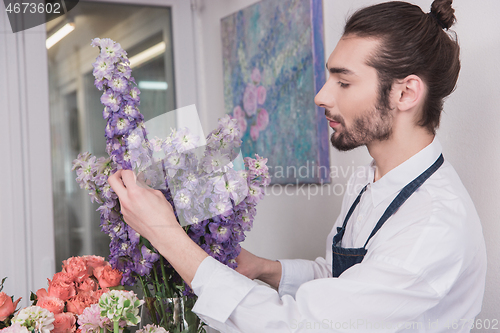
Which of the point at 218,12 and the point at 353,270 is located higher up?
the point at 218,12

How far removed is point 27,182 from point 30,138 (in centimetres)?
18

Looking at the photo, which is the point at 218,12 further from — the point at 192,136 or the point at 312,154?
the point at 192,136

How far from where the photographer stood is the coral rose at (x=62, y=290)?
32.1 inches

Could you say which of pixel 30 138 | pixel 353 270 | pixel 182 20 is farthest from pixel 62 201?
pixel 353 270

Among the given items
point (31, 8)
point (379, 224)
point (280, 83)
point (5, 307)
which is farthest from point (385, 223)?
point (31, 8)

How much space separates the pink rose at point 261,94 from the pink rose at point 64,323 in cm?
112

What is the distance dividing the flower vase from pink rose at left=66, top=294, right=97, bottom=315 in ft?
0.45

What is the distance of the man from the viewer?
719mm

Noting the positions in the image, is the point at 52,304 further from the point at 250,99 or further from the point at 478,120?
the point at 250,99

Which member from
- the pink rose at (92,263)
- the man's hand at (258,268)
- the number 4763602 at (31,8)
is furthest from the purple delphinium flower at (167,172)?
the number 4763602 at (31,8)

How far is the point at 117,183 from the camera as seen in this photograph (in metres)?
0.70

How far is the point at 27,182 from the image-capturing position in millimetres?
1819

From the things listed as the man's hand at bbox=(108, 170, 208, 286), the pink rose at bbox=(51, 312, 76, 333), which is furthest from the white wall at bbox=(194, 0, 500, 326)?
the pink rose at bbox=(51, 312, 76, 333)

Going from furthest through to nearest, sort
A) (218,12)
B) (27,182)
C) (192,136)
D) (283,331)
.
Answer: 1. (218,12)
2. (27,182)
3. (283,331)
4. (192,136)
